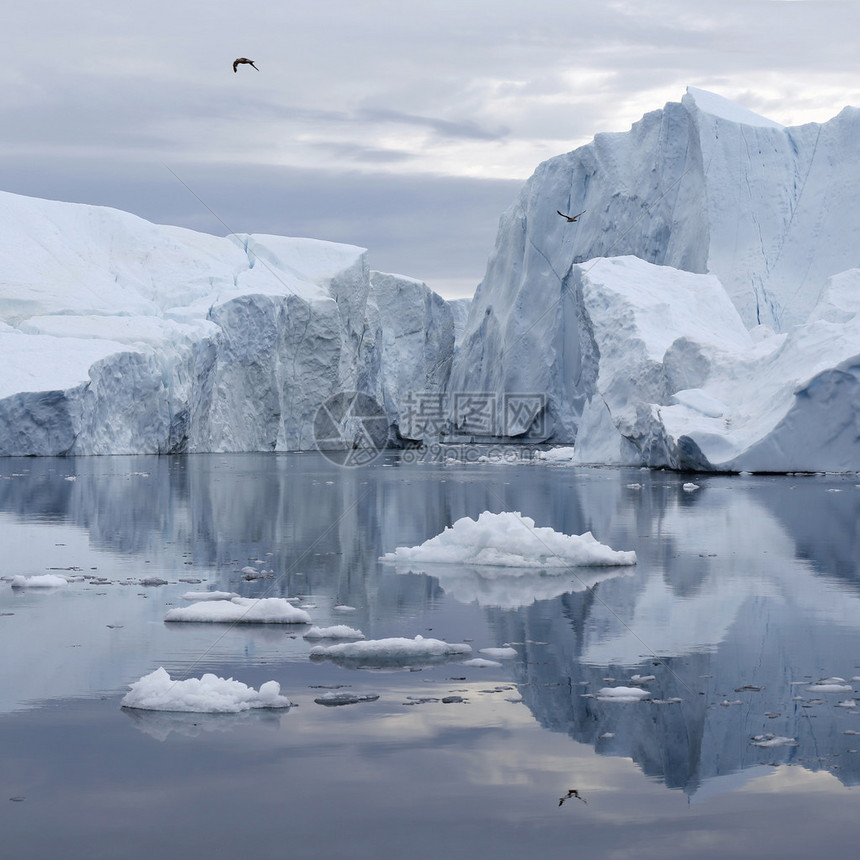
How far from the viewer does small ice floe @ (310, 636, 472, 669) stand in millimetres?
4949

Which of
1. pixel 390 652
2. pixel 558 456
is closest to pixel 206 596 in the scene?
pixel 390 652

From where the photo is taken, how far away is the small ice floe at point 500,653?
501cm

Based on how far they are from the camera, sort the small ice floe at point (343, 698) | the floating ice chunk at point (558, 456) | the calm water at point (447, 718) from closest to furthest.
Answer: the calm water at point (447, 718) < the small ice floe at point (343, 698) < the floating ice chunk at point (558, 456)

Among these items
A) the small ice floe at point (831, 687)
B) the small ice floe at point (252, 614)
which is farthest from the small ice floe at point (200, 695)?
the small ice floe at point (831, 687)

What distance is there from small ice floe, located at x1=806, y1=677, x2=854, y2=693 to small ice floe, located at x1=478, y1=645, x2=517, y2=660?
49.4 inches

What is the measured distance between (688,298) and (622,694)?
21271mm

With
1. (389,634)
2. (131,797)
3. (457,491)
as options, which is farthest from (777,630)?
(457,491)

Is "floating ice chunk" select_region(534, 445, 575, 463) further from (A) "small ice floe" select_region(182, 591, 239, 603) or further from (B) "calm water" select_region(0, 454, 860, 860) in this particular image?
(A) "small ice floe" select_region(182, 591, 239, 603)

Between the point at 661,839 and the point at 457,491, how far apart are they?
13.1 metres

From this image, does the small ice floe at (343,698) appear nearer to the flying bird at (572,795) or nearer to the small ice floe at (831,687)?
the flying bird at (572,795)

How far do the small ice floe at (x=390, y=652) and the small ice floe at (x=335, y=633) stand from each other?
28 centimetres

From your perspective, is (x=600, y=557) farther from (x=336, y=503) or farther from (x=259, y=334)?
(x=259, y=334)

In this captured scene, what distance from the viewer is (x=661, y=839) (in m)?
2.94

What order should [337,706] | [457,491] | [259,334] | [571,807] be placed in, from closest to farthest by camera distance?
[571,807]
[337,706]
[457,491]
[259,334]
